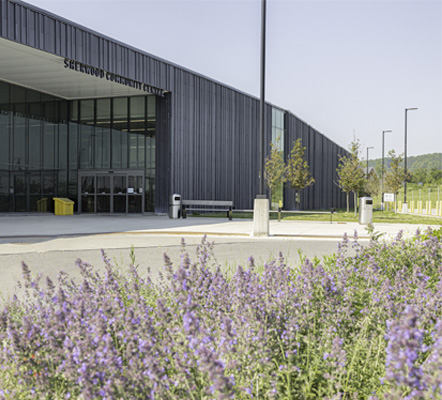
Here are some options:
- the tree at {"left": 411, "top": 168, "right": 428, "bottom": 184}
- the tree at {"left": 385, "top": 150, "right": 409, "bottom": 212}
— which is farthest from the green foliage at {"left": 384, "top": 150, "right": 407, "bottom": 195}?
the tree at {"left": 411, "top": 168, "right": 428, "bottom": 184}

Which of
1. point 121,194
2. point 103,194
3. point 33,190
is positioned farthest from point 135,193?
point 33,190

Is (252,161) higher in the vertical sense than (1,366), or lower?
higher

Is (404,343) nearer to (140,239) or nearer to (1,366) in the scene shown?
(1,366)

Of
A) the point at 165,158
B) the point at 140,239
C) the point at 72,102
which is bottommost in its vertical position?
the point at 140,239

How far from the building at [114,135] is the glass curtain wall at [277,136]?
24.8 ft

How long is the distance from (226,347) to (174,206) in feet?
83.7

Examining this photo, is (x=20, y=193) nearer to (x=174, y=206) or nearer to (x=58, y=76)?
(x=58, y=76)

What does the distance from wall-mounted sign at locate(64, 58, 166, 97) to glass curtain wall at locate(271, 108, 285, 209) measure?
1555 cm

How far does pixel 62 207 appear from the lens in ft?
105

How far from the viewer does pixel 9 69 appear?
84.5 ft

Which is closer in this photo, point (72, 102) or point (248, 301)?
point (248, 301)

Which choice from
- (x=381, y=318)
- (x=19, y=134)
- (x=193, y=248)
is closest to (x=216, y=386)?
(x=381, y=318)

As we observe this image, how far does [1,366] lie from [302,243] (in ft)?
39.0

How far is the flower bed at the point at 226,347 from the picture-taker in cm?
228
